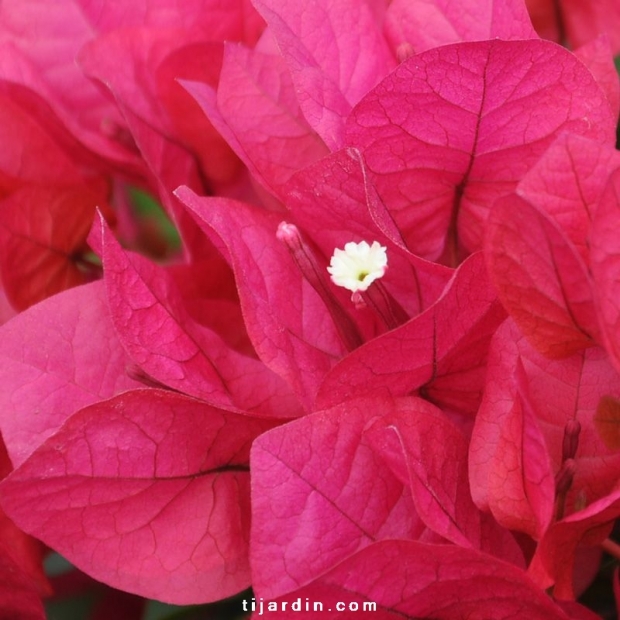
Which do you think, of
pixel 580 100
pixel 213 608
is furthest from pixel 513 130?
pixel 213 608

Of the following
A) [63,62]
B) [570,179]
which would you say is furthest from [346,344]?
[63,62]

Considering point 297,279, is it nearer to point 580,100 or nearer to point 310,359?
point 310,359

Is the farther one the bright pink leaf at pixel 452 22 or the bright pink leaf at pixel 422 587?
the bright pink leaf at pixel 452 22

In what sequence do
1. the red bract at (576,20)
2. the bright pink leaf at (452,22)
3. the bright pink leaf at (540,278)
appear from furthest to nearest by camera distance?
1. the red bract at (576,20)
2. the bright pink leaf at (452,22)
3. the bright pink leaf at (540,278)

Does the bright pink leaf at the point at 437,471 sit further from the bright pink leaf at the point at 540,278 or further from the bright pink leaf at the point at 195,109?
the bright pink leaf at the point at 195,109

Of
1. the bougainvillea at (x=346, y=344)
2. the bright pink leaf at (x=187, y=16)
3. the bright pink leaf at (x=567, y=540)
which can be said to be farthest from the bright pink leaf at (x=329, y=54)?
the bright pink leaf at (x=567, y=540)

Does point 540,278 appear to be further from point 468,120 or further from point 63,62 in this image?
point 63,62
